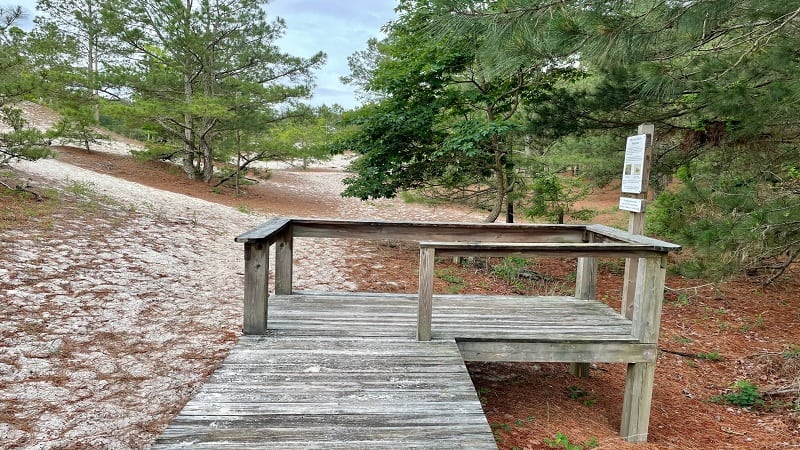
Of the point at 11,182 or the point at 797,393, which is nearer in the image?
the point at 797,393

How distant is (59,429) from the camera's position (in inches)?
120

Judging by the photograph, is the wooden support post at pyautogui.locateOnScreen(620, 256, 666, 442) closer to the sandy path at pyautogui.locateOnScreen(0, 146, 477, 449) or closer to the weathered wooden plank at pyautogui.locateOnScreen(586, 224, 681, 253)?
the weathered wooden plank at pyautogui.locateOnScreen(586, 224, 681, 253)

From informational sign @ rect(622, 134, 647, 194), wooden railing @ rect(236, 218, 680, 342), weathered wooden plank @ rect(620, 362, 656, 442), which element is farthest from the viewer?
informational sign @ rect(622, 134, 647, 194)

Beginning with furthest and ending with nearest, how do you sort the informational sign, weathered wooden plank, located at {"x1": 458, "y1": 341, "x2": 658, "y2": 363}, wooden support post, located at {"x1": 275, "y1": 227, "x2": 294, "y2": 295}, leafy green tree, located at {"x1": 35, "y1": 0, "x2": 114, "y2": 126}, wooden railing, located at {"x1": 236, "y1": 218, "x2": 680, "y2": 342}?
1. leafy green tree, located at {"x1": 35, "y1": 0, "x2": 114, "y2": 126}
2. wooden support post, located at {"x1": 275, "y1": 227, "x2": 294, "y2": 295}
3. the informational sign
4. weathered wooden plank, located at {"x1": 458, "y1": 341, "x2": 658, "y2": 363}
5. wooden railing, located at {"x1": 236, "y1": 218, "x2": 680, "y2": 342}

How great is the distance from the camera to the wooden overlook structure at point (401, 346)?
2.35 meters

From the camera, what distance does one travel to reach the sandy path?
3252 millimetres

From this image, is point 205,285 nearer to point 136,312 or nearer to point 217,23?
point 136,312

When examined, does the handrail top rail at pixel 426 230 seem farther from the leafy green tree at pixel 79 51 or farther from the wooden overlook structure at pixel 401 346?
the leafy green tree at pixel 79 51

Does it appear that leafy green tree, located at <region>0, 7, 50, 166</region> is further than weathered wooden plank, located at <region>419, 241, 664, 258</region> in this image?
Yes

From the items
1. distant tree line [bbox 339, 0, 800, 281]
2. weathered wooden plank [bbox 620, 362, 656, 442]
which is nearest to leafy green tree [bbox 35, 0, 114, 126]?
distant tree line [bbox 339, 0, 800, 281]

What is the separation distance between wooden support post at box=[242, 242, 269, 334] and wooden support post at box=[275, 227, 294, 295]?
35.2 inches

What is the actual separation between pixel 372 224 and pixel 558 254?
5.92 ft

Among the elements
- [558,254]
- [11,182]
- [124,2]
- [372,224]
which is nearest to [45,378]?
[372,224]

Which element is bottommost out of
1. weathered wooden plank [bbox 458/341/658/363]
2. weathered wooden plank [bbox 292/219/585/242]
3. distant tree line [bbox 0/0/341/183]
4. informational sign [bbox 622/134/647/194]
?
weathered wooden plank [bbox 458/341/658/363]
